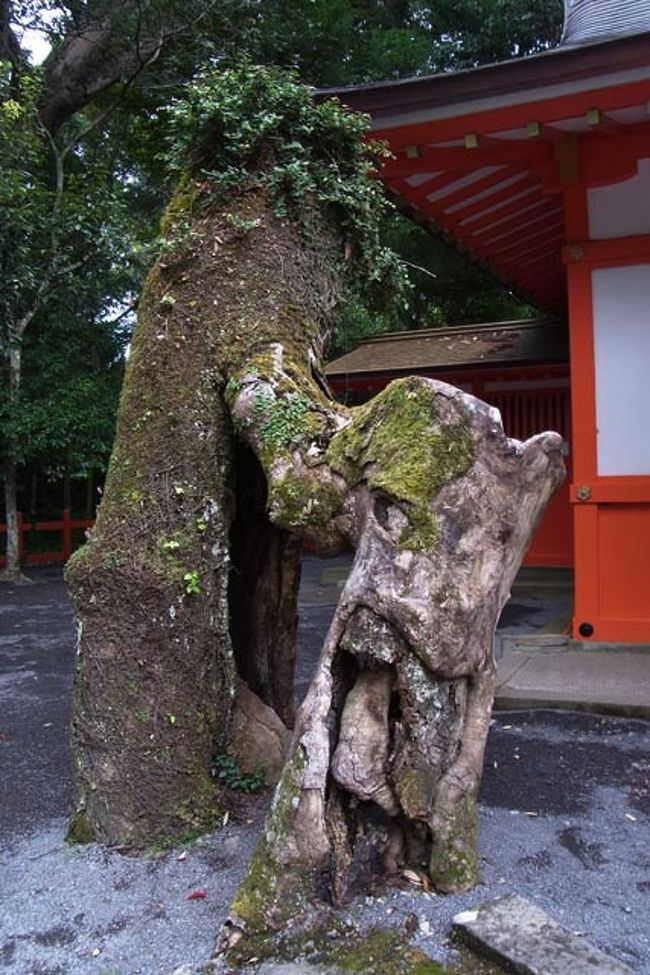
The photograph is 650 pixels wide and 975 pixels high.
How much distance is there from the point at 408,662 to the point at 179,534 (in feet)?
3.89

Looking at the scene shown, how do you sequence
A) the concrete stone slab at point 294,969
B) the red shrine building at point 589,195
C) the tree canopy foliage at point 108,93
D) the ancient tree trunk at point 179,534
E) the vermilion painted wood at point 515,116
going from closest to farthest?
the concrete stone slab at point 294,969, the ancient tree trunk at point 179,534, the vermilion painted wood at point 515,116, the red shrine building at point 589,195, the tree canopy foliage at point 108,93

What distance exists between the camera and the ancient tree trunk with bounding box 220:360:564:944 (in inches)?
102

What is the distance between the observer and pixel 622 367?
6215mm

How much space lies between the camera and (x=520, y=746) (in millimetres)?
4543

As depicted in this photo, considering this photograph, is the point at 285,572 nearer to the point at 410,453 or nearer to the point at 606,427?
the point at 410,453

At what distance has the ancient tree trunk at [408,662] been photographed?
2.60 metres

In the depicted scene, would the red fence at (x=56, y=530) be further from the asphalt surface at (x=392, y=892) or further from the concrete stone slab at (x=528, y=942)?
the concrete stone slab at (x=528, y=942)

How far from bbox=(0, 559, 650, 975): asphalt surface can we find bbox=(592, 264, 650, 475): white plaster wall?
223cm

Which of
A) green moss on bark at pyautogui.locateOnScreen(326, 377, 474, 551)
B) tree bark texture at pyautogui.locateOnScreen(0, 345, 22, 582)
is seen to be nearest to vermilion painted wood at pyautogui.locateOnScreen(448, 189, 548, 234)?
green moss on bark at pyautogui.locateOnScreen(326, 377, 474, 551)

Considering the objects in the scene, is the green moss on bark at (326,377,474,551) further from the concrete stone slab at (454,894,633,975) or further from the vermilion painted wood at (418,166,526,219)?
the vermilion painted wood at (418,166,526,219)

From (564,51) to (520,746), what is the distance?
13.6 feet

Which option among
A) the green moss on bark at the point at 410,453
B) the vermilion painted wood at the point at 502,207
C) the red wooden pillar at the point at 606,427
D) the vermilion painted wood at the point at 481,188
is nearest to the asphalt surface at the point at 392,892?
the green moss on bark at the point at 410,453

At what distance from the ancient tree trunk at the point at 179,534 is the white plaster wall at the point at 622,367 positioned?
10.4ft

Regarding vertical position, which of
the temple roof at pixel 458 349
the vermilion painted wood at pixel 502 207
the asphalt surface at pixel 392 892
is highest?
the vermilion painted wood at pixel 502 207
